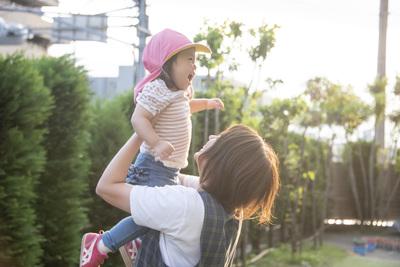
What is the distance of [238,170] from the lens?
1.84 metres

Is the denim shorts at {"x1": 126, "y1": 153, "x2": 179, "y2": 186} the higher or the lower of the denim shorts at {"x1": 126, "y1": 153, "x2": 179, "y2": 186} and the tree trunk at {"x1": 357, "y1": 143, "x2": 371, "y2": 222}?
the higher

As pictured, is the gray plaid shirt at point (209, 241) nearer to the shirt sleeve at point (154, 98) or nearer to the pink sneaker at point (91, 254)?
the pink sneaker at point (91, 254)

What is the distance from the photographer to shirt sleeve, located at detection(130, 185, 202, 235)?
5.94ft

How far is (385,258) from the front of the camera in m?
11.8

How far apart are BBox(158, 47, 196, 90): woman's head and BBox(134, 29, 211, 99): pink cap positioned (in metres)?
0.02

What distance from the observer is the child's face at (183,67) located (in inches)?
78.0

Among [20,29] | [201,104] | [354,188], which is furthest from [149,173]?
[20,29]

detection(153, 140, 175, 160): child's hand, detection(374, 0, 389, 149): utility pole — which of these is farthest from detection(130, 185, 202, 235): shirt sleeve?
detection(374, 0, 389, 149): utility pole

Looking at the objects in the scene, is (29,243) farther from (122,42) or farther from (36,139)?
(122,42)

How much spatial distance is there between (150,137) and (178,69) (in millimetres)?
257

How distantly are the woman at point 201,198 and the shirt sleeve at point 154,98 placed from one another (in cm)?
11

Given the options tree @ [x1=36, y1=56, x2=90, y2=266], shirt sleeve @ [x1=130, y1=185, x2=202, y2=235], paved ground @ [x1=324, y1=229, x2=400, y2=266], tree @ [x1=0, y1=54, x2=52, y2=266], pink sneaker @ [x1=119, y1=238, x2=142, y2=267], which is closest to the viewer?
shirt sleeve @ [x1=130, y1=185, x2=202, y2=235]

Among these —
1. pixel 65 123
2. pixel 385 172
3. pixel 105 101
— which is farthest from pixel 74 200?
pixel 385 172

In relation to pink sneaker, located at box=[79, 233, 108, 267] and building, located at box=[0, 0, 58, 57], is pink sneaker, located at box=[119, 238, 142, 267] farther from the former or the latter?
building, located at box=[0, 0, 58, 57]
